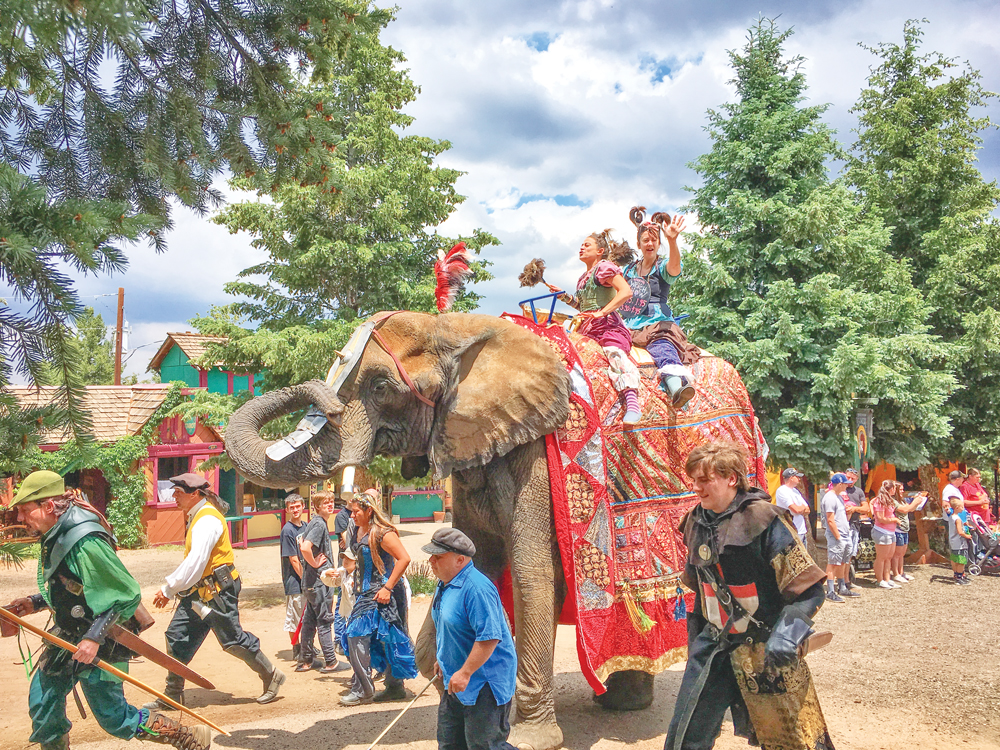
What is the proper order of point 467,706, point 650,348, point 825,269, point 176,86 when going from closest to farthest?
point 467,706
point 176,86
point 650,348
point 825,269

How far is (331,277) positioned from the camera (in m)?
12.2

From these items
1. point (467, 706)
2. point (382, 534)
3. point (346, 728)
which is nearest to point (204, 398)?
point (382, 534)

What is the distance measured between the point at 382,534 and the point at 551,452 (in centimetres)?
179

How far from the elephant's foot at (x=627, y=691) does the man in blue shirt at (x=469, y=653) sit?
7.63 feet

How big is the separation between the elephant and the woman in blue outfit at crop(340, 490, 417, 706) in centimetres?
88

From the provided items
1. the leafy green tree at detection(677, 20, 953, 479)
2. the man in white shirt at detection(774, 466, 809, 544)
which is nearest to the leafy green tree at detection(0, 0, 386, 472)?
the man in white shirt at detection(774, 466, 809, 544)

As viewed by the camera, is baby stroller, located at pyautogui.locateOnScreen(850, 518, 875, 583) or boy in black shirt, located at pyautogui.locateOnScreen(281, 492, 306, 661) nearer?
boy in black shirt, located at pyautogui.locateOnScreen(281, 492, 306, 661)

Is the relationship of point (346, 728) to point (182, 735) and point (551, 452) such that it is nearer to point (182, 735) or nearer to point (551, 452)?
point (182, 735)

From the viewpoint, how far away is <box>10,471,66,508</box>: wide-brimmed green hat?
14.4 ft

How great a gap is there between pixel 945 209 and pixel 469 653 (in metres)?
Result: 17.3

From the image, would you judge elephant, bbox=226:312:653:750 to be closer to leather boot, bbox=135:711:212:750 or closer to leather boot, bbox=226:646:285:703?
leather boot, bbox=135:711:212:750

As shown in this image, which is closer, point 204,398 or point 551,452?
point 551,452

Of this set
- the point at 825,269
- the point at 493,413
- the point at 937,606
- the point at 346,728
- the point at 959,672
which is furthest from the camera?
the point at 825,269

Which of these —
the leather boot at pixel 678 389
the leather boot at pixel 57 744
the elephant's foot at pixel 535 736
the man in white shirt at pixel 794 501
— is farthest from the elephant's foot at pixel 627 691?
the man in white shirt at pixel 794 501
